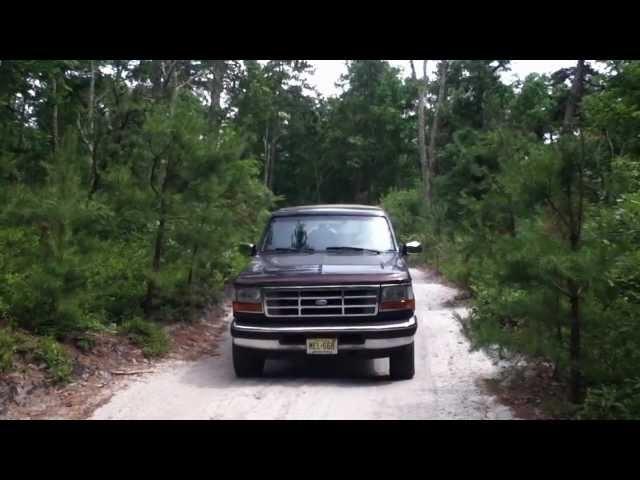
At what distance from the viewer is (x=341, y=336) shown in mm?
6250

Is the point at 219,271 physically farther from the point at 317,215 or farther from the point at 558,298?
the point at 558,298

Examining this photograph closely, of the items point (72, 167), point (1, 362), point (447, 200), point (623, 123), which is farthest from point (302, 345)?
point (447, 200)

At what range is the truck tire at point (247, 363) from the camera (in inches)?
259

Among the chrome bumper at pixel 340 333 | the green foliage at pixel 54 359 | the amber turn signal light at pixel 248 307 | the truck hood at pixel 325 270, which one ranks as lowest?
the green foliage at pixel 54 359

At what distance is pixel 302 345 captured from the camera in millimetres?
6285

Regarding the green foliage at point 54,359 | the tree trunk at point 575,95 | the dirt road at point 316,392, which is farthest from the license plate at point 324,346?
the tree trunk at point 575,95

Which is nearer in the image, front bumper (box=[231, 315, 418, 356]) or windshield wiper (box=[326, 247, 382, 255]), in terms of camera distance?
front bumper (box=[231, 315, 418, 356])

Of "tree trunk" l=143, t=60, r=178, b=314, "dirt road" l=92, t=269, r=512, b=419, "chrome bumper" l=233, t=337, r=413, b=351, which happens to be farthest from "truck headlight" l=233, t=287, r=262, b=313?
"tree trunk" l=143, t=60, r=178, b=314

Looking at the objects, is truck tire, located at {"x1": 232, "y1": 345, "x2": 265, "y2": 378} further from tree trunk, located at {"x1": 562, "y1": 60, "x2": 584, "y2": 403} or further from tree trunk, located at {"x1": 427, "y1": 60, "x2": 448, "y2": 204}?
tree trunk, located at {"x1": 427, "y1": 60, "x2": 448, "y2": 204}

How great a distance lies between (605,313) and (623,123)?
7345 mm

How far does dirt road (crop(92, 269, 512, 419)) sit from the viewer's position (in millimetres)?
5422

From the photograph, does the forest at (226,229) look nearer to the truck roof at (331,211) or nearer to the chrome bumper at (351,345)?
the chrome bumper at (351,345)

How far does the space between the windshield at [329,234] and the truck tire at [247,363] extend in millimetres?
1533

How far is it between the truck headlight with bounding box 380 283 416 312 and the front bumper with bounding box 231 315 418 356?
0.55 ft
